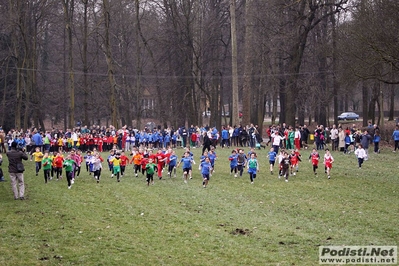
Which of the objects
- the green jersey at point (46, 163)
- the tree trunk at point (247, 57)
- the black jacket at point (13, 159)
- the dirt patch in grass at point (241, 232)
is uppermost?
the tree trunk at point (247, 57)

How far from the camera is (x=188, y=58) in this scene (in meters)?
54.8

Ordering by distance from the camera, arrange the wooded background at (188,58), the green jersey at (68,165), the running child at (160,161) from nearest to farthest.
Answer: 1. the green jersey at (68,165)
2. the running child at (160,161)
3. the wooded background at (188,58)

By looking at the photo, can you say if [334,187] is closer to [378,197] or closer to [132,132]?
→ [378,197]

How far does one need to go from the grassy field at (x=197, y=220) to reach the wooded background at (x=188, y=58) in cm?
1073

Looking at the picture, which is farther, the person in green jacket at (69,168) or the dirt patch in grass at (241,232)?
the person in green jacket at (69,168)

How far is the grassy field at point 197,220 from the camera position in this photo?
13.7 metres

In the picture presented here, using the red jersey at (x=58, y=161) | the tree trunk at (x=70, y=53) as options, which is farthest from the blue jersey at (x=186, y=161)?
the tree trunk at (x=70, y=53)

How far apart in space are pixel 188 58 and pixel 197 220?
38.5 meters

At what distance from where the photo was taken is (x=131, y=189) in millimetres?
24312

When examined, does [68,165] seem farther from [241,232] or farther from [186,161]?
[241,232]

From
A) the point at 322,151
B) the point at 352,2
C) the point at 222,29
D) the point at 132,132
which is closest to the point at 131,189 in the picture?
the point at 322,151

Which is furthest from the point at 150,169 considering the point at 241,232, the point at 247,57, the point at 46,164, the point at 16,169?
the point at 247,57

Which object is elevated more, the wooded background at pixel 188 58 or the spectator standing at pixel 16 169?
the wooded background at pixel 188 58

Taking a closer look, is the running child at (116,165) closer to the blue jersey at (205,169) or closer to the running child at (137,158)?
the running child at (137,158)
